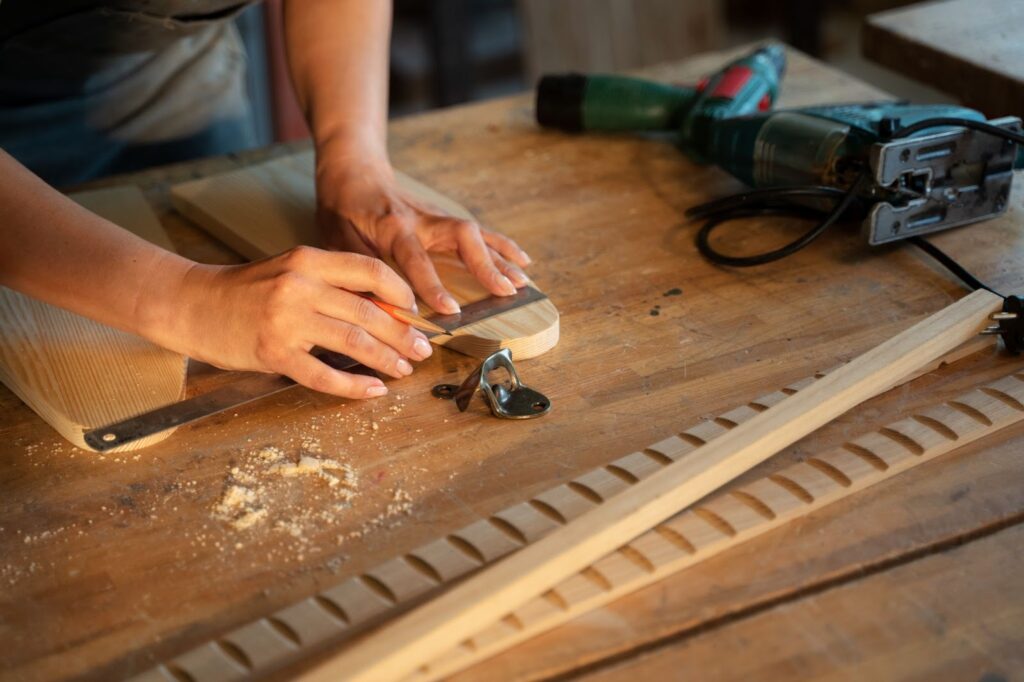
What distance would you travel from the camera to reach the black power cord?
3.98ft

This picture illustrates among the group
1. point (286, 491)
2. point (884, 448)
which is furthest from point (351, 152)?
point (884, 448)

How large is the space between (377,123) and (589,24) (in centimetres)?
227

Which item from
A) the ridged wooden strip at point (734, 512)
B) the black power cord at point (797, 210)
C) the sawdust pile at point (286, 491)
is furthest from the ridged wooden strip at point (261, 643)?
the black power cord at point (797, 210)

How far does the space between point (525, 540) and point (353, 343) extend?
0.30m

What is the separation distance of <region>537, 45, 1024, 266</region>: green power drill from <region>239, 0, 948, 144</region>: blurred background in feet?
5.10

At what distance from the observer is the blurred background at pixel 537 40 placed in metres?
3.22

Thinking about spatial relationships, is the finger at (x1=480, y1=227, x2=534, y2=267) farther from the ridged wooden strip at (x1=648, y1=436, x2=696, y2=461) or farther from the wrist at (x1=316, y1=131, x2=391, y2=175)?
the ridged wooden strip at (x1=648, y1=436, x2=696, y2=461)

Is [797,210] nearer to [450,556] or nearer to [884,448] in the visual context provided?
[884,448]

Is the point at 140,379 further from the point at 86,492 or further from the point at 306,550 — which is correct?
the point at 306,550

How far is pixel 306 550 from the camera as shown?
0.90m

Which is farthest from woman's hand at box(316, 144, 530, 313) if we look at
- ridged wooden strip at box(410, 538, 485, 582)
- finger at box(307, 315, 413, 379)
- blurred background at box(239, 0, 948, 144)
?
blurred background at box(239, 0, 948, 144)

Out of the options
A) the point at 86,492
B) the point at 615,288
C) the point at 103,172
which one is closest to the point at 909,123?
the point at 615,288

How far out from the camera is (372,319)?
42.3 inches

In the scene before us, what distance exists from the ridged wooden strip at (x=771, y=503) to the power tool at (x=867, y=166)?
0.15 meters
